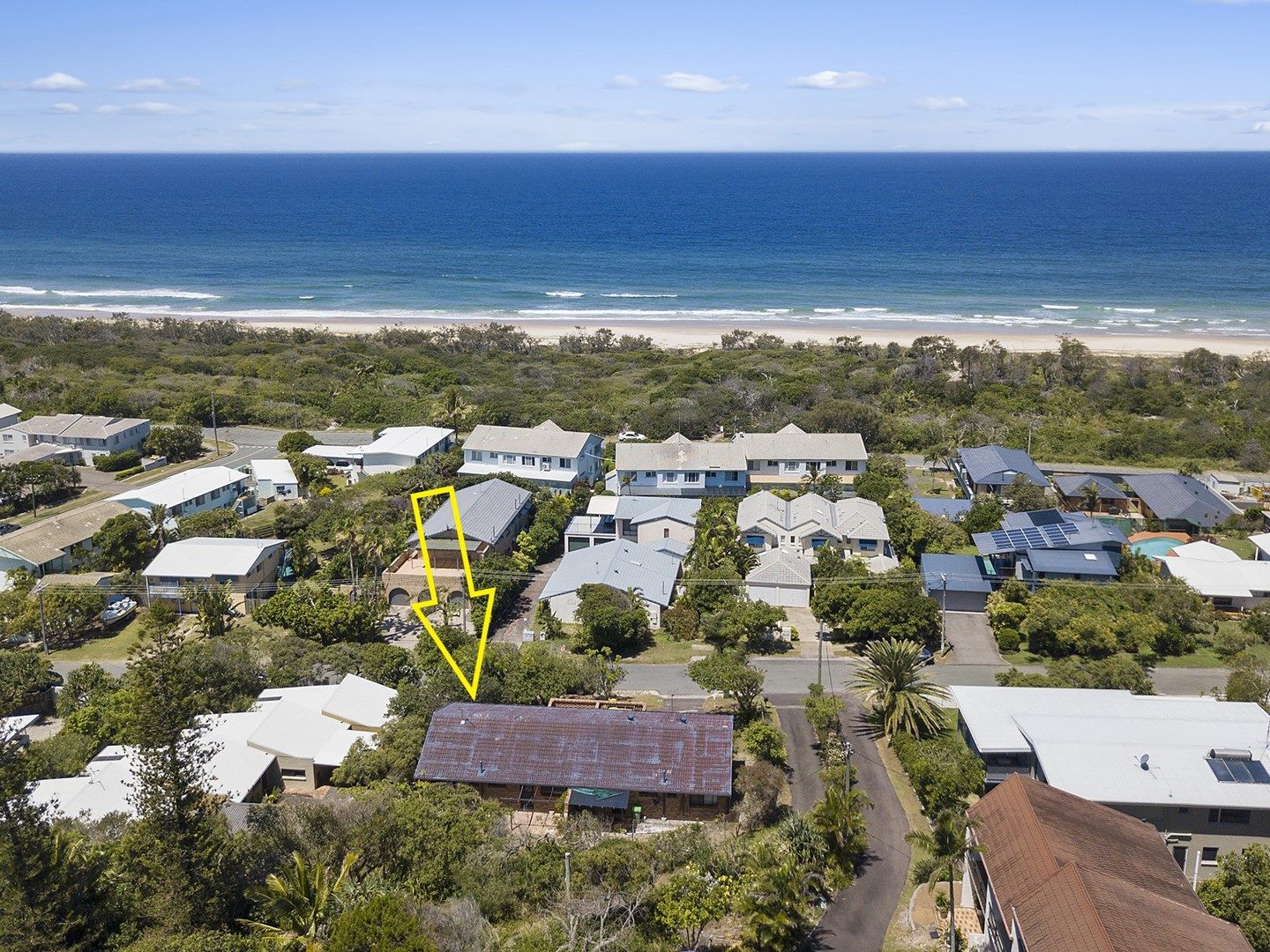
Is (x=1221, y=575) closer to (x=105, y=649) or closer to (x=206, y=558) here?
(x=206, y=558)

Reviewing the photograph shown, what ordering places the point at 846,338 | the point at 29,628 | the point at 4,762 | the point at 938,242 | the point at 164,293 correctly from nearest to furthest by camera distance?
the point at 4,762, the point at 29,628, the point at 846,338, the point at 164,293, the point at 938,242

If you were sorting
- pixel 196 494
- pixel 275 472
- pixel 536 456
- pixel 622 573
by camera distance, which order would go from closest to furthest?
pixel 622 573
pixel 196 494
pixel 536 456
pixel 275 472

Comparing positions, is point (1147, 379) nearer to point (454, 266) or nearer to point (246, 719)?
point (246, 719)

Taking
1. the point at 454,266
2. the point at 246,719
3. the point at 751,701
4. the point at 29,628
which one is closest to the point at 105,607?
the point at 29,628

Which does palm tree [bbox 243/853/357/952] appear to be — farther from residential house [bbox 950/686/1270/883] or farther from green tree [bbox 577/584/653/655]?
residential house [bbox 950/686/1270/883]

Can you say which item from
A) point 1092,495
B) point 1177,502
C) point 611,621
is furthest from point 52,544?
point 1177,502

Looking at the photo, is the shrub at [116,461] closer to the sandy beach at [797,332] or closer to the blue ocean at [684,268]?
the sandy beach at [797,332]

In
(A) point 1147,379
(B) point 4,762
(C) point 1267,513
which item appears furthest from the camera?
(A) point 1147,379
